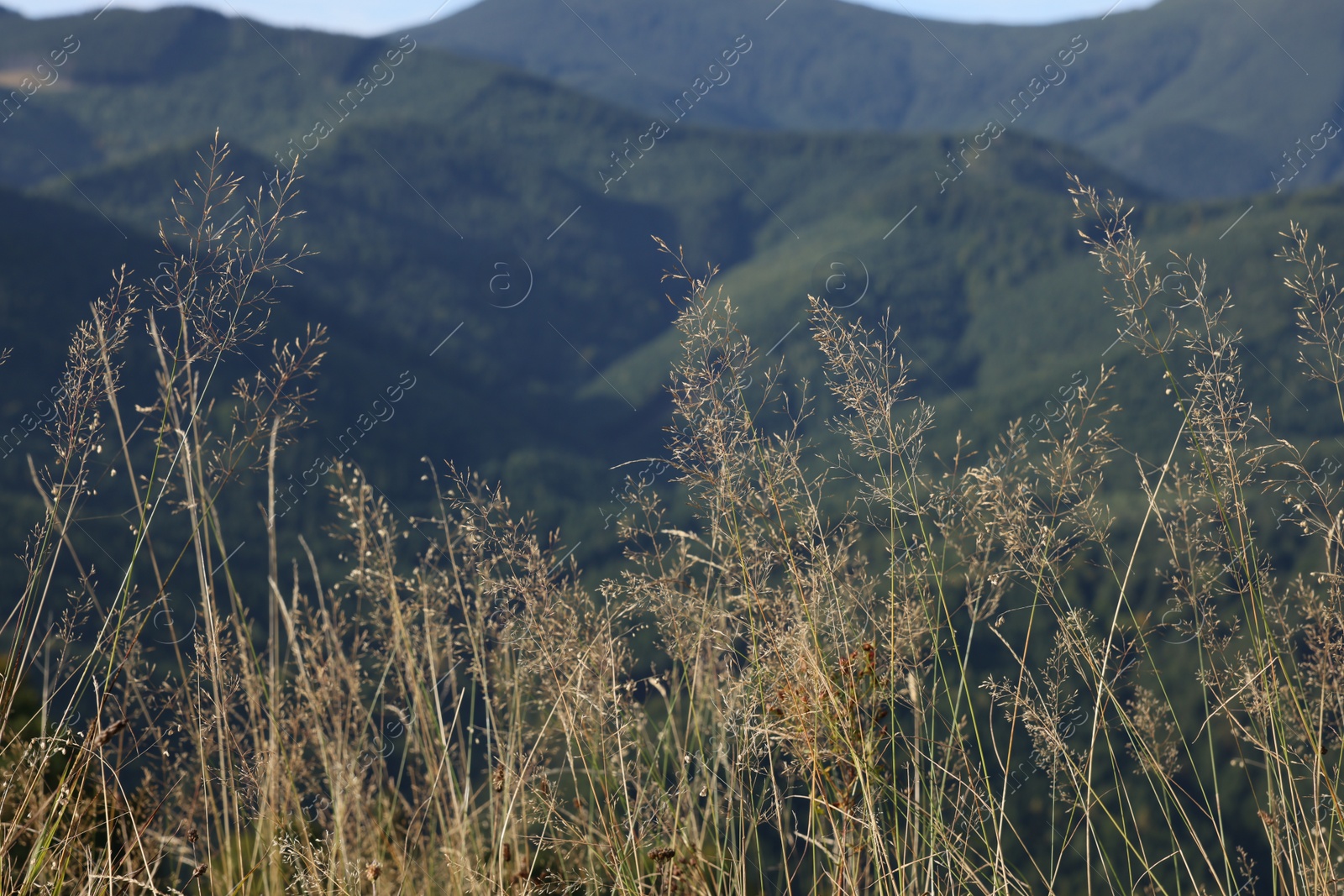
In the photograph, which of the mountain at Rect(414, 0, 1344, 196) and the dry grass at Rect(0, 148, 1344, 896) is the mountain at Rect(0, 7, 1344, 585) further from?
the mountain at Rect(414, 0, 1344, 196)

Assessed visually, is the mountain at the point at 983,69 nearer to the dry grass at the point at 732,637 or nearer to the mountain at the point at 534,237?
the mountain at the point at 534,237

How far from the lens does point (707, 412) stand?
1631 mm

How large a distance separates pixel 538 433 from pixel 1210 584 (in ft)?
186

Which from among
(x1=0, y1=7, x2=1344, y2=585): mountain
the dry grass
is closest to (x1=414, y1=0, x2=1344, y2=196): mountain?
(x1=0, y1=7, x2=1344, y2=585): mountain

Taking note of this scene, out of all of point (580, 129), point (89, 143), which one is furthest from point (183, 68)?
point (580, 129)

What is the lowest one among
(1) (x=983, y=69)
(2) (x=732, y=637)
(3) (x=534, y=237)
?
(2) (x=732, y=637)

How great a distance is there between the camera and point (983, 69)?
151m

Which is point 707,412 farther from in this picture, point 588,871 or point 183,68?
point 183,68

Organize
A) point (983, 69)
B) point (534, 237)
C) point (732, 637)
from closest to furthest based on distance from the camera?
1. point (732, 637)
2. point (534, 237)
3. point (983, 69)

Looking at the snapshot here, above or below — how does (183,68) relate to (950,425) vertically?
above

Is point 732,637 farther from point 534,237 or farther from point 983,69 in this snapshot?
point 983,69

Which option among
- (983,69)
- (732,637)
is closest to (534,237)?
(732,637)

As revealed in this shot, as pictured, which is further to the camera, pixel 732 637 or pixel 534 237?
pixel 534 237

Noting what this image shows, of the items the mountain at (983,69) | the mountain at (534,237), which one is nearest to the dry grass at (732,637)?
the mountain at (534,237)
